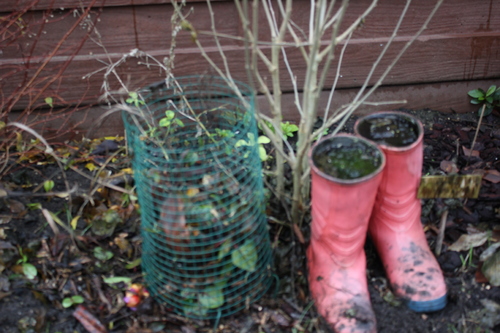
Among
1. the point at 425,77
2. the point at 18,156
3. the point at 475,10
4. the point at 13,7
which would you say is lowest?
the point at 18,156

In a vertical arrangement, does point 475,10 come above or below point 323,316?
above

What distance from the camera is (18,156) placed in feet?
9.25

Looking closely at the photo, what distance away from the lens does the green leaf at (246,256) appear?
189 cm

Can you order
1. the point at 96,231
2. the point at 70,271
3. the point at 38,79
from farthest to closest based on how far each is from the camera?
1. the point at 38,79
2. the point at 96,231
3. the point at 70,271

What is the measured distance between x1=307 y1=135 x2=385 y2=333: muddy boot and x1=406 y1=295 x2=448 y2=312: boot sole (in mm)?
174

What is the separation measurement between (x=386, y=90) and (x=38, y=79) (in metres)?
2.04

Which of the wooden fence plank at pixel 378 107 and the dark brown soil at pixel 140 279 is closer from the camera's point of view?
the dark brown soil at pixel 140 279

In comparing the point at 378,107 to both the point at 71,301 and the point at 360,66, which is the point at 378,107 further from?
the point at 71,301

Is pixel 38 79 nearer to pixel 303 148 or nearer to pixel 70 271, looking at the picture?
pixel 70 271

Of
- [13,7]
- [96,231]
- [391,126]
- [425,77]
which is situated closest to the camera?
[391,126]

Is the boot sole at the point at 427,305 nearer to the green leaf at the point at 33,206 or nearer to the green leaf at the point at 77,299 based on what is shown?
the green leaf at the point at 77,299

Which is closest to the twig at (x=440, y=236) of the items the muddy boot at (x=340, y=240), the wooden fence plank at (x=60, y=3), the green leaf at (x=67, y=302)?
the muddy boot at (x=340, y=240)

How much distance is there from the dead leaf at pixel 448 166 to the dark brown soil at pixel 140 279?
0.01 metres

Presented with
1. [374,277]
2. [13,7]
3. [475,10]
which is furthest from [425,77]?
[13,7]
